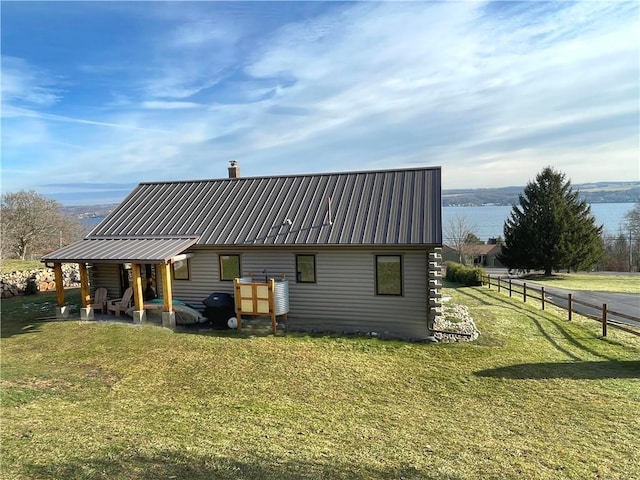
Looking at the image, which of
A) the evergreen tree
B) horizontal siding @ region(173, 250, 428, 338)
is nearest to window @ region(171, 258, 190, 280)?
horizontal siding @ region(173, 250, 428, 338)

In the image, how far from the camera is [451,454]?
577cm

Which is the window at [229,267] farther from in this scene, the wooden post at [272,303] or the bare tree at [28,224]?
the bare tree at [28,224]

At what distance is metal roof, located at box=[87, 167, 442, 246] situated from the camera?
524 inches

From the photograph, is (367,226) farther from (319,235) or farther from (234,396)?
(234,396)

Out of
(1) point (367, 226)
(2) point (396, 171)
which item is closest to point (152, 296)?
(1) point (367, 226)

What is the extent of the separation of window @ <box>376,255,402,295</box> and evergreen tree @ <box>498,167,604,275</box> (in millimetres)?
26712

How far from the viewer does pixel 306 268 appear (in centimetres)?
1388

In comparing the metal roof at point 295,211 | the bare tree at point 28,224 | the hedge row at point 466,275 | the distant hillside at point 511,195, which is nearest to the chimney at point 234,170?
the metal roof at point 295,211

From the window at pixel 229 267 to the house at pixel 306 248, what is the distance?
0.12 feet

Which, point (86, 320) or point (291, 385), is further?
point (86, 320)

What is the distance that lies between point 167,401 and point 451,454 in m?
5.00

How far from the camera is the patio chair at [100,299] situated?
49.5 ft

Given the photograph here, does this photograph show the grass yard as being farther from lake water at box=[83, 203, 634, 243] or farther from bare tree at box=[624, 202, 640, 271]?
bare tree at box=[624, 202, 640, 271]

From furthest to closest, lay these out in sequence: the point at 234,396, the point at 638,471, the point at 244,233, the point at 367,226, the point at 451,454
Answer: the point at 244,233, the point at 367,226, the point at 234,396, the point at 451,454, the point at 638,471
